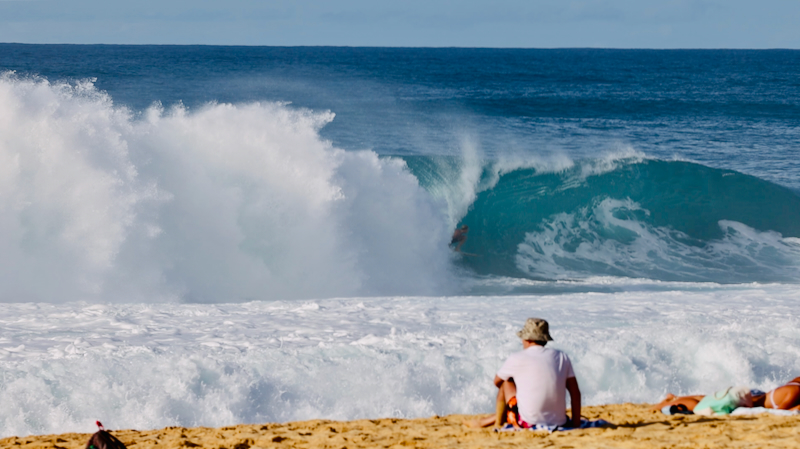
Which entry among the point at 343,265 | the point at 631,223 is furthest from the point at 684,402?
the point at 631,223

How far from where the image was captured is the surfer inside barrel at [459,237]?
13.7 meters

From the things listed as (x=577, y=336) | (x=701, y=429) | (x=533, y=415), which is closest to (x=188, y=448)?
(x=533, y=415)

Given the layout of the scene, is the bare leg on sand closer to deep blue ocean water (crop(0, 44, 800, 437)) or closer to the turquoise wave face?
deep blue ocean water (crop(0, 44, 800, 437))

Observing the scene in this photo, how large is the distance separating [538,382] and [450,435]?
0.66 m

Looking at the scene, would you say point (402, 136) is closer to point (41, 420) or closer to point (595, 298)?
point (595, 298)

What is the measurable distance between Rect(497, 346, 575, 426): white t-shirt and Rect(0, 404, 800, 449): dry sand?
0.11m

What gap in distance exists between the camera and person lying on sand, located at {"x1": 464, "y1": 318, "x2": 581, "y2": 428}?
159 inches

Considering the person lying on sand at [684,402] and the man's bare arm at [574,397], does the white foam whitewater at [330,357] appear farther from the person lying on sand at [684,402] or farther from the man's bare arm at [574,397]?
the man's bare arm at [574,397]

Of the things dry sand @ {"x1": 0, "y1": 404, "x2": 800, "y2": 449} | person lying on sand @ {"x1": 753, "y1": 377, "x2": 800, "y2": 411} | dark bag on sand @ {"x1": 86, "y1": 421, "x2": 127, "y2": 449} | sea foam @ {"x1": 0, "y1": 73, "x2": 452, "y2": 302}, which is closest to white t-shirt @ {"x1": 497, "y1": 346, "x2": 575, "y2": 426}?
dry sand @ {"x1": 0, "y1": 404, "x2": 800, "y2": 449}

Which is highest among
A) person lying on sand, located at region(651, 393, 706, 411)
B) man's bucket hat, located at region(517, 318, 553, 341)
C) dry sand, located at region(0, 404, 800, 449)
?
man's bucket hat, located at region(517, 318, 553, 341)

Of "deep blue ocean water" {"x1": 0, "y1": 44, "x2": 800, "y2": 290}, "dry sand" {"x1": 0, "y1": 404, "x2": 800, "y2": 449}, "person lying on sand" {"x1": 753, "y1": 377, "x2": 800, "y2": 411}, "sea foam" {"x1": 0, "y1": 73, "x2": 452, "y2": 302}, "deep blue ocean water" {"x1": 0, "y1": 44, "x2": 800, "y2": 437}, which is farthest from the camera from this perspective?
"deep blue ocean water" {"x1": 0, "y1": 44, "x2": 800, "y2": 290}

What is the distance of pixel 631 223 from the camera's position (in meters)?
15.6

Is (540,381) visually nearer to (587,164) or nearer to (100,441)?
(100,441)

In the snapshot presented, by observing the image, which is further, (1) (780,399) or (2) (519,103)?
(2) (519,103)
